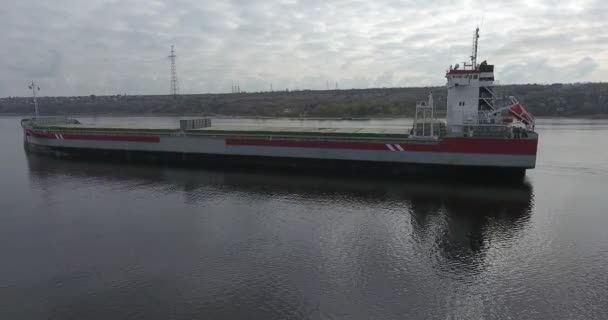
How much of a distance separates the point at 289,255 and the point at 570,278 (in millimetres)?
9518

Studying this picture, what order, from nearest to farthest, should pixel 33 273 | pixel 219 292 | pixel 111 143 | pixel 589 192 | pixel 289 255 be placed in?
1. pixel 219 292
2. pixel 33 273
3. pixel 289 255
4. pixel 589 192
5. pixel 111 143

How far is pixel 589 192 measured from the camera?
74.8 ft

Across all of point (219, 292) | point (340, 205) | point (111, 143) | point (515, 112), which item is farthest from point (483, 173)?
point (111, 143)

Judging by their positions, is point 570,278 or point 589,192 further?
point 589,192

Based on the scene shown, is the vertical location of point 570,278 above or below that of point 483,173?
below

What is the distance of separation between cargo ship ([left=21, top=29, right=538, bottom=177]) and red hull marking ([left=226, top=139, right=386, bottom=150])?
0.07 m

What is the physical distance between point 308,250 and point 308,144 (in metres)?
15.4

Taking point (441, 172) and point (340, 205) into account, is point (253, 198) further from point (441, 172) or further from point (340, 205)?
point (441, 172)

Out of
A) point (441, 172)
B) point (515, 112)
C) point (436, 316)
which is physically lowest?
point (436, 316)

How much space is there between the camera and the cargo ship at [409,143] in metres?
25.1

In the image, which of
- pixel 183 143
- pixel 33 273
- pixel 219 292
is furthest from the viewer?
pixel 183 143

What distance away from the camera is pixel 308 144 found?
97.1 ft

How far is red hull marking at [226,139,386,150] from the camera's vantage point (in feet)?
91.7

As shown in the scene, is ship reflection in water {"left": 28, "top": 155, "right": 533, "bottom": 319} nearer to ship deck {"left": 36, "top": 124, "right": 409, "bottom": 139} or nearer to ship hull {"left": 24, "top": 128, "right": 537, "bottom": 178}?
ship hull {"left": 24, "top": 128, "right": 537, "bottom": 178}
